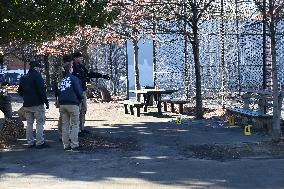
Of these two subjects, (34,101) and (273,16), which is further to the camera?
(34,101)

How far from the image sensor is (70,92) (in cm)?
1011

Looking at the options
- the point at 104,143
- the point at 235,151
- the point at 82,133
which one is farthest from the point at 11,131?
the point at 235,151

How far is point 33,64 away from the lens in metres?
10.7

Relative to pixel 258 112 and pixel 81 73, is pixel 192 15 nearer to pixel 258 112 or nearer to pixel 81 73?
pixel 258 112

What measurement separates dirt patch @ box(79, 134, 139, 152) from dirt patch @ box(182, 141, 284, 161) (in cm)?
121

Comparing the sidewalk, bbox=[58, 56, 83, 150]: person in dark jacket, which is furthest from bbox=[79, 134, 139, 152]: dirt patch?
bbox=[58, 56, 83, 150]: person in dark jacket

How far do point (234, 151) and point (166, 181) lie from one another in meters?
2.62

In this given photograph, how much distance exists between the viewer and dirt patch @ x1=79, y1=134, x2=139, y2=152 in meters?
10.3

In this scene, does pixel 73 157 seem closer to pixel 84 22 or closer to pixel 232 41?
pixel 84 22

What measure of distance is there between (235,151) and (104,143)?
272 cm

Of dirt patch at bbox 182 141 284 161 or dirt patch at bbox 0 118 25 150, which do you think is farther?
dirt patch at bbox 0 118 25 150

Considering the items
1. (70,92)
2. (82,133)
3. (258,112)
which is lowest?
(82,133)

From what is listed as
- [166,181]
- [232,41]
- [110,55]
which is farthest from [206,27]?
[166,181]

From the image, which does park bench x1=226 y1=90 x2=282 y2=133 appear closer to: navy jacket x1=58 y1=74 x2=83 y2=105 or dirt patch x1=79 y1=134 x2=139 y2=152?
dirt patch x1=79 y1=134 x2=139 y2=152
